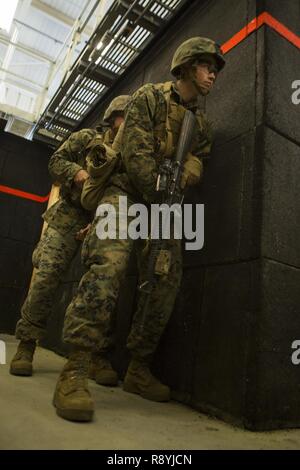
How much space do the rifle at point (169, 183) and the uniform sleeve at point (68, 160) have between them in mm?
822

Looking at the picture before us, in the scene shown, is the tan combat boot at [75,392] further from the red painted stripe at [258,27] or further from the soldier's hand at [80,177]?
the red painted stripe at [258,27]

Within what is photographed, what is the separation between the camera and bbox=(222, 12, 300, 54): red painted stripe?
2125 millimetres

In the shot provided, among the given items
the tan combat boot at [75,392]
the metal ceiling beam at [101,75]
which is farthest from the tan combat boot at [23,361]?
the metal ceiling beam at [101,75]

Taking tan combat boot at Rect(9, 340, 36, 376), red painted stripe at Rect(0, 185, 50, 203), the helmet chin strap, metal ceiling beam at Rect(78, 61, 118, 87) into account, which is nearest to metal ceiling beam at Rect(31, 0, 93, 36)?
red painted stripe at Rect(0, 185, 50, 203)

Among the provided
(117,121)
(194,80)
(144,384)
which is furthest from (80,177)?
(144,384)

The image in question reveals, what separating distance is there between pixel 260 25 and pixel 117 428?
2.31 meters

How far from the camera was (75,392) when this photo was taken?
1.38m

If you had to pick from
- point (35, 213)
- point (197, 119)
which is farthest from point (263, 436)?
point (35, 213)

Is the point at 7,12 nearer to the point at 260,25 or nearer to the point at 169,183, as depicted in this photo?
the point at 260,25

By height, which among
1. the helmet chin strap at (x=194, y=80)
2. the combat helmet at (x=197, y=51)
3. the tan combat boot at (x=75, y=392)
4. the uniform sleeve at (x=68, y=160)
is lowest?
the tan combat boot at (x=75, y=392)

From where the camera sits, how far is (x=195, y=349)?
193 centimetres

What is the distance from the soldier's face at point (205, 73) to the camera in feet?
6.68
